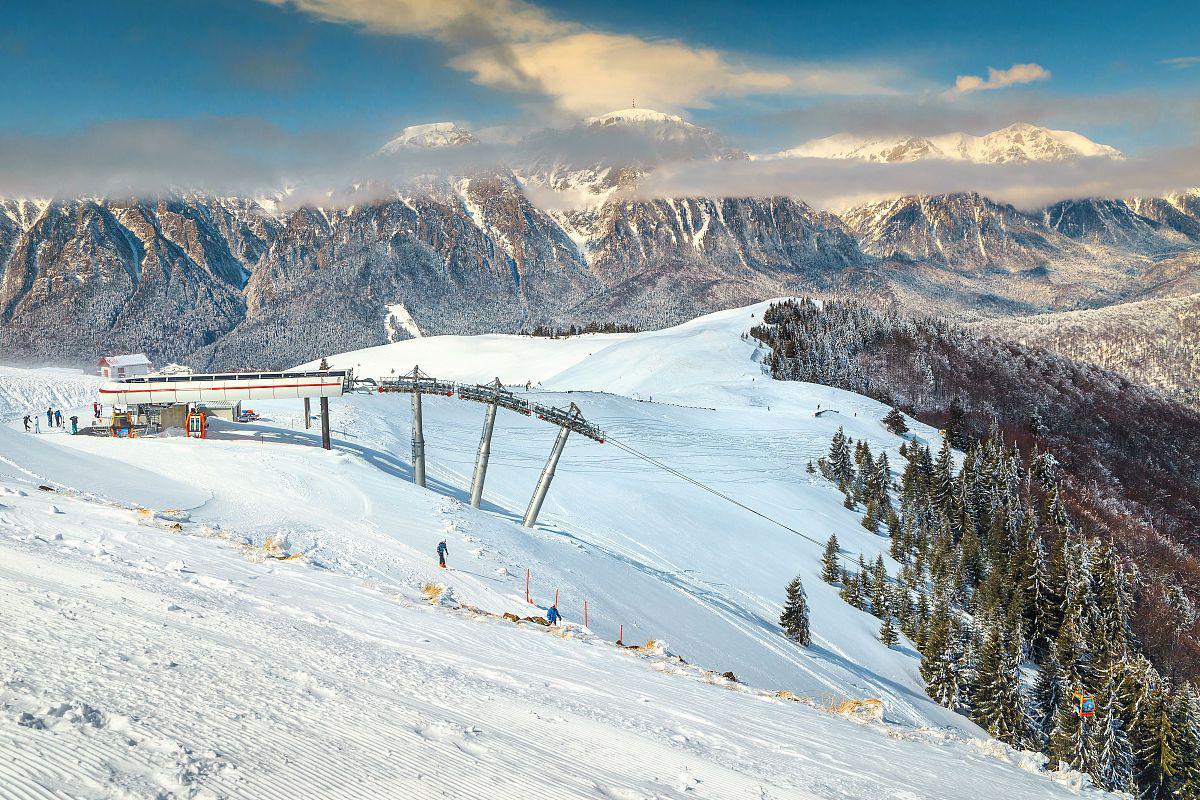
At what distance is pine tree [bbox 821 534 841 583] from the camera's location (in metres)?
57.5

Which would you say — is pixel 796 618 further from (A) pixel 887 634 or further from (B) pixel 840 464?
(B) pixel 840 464

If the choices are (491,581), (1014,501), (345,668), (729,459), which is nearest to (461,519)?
(491,581)

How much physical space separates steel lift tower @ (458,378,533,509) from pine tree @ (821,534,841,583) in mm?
26024

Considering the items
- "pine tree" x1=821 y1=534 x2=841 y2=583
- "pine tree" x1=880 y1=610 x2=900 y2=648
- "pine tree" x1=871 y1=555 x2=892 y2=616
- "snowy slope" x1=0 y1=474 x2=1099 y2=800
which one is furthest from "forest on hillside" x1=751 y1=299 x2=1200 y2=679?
"snowy slope" x1=0 y1=474 x2=1099 y2=800

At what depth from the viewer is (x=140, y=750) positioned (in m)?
8.13

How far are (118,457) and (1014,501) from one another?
3714 inches

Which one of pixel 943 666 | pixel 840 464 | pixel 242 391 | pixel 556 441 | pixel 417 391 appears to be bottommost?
pixel 943 666

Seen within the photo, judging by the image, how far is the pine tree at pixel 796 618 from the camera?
40312mm

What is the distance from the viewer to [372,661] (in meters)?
13.2

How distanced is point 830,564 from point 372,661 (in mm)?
50741

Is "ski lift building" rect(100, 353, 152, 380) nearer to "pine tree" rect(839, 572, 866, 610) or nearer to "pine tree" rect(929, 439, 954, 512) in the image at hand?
"pine tree" rect(839, 572, 866, 610)

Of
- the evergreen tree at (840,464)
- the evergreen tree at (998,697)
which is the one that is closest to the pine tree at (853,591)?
the evergreen tree at (998,697)

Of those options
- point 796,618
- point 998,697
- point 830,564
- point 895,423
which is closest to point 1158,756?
point 998,697

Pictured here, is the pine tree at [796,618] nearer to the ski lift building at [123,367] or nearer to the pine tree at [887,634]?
the pine tree at [887,634]
